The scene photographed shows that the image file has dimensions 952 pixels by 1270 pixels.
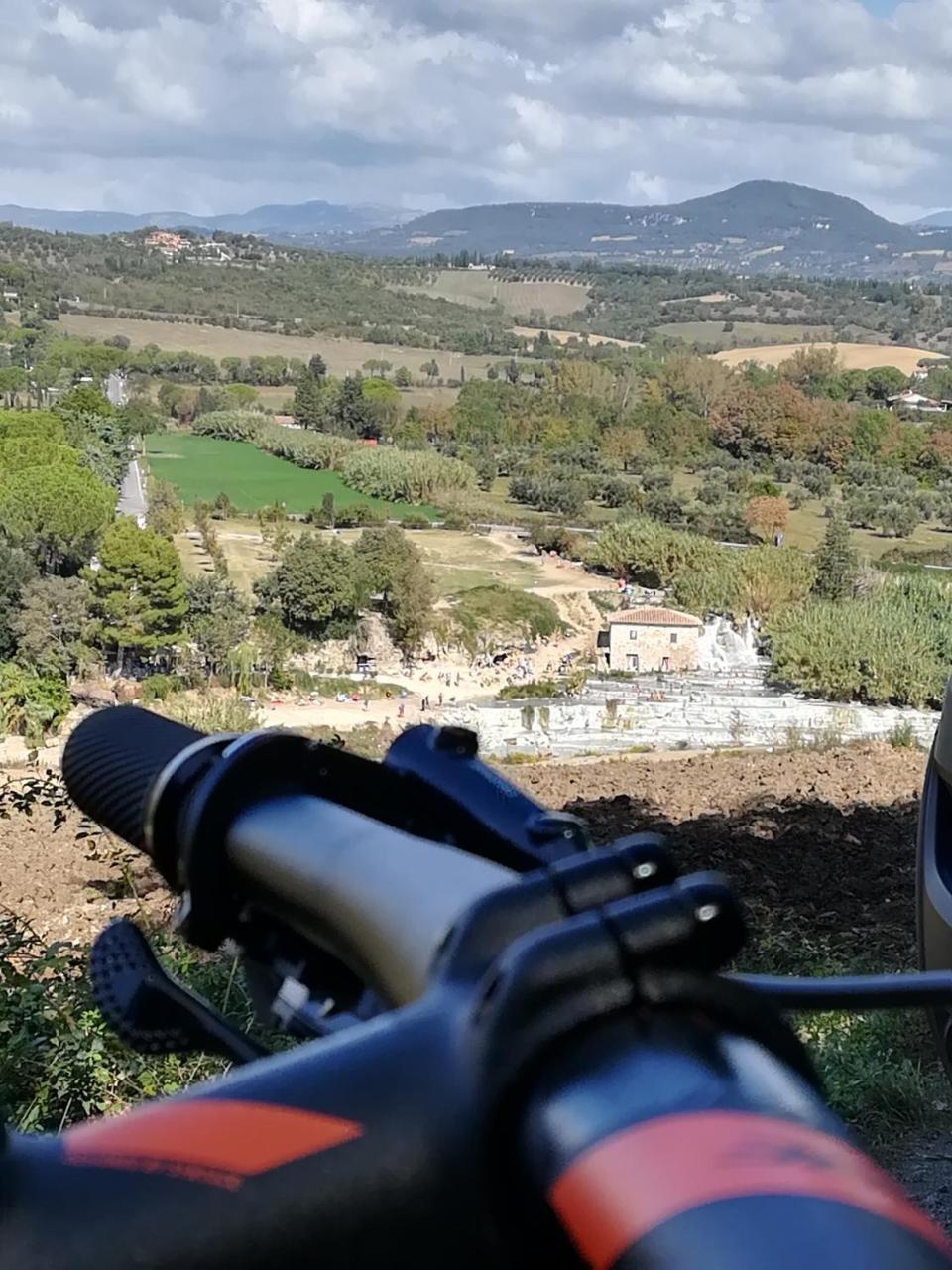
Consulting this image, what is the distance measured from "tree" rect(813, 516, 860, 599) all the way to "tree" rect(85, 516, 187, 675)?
18702 mm

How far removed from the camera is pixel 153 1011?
603 mm

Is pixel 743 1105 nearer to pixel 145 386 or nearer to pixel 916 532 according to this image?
pixel 916 532

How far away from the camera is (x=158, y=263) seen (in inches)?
5758

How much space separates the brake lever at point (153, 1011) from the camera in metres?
0.60

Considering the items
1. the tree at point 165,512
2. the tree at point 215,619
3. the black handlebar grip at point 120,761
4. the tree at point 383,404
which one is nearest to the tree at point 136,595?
the tree at point 215,619

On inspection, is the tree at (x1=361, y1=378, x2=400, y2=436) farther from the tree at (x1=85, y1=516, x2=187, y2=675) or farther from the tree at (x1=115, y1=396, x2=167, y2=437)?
the tree at (x1=85, y1=516, x2=187, y2=675)

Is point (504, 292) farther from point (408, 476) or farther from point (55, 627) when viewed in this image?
point (55, 627)

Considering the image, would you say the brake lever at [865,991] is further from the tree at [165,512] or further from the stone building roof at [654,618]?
the tree at [165,512]

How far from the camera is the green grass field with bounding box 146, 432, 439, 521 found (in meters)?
60.8

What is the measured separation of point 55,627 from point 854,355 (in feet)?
303

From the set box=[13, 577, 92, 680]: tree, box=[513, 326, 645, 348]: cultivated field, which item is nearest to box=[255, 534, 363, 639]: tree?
box=[13, 577, 92, 680]: tree

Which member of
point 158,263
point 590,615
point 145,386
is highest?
point 158,263

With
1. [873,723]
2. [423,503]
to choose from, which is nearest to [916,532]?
[423,503]

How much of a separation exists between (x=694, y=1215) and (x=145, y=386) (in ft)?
321
